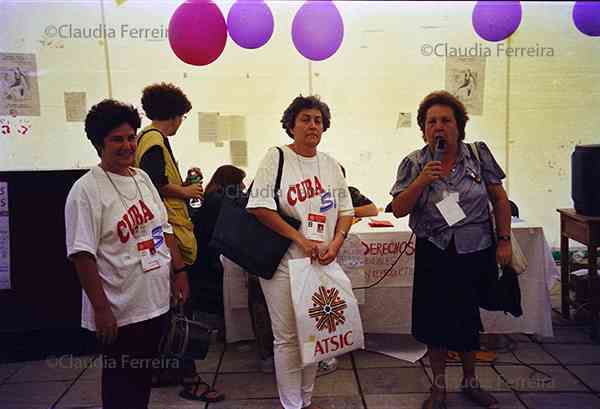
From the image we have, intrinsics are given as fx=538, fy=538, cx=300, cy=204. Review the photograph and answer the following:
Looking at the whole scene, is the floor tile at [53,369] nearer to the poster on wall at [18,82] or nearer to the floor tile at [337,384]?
the floor tile at [337,384]

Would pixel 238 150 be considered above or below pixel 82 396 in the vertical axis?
above

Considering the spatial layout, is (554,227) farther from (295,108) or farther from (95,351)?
(95,351)

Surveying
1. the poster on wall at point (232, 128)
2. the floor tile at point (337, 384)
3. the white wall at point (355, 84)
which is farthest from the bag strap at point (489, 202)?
the poster on wall at point (232, 128)

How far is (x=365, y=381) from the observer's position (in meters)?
3.09

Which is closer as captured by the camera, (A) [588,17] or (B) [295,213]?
(B) [295,213]

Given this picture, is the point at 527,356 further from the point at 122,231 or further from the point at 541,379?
the point at 122,231

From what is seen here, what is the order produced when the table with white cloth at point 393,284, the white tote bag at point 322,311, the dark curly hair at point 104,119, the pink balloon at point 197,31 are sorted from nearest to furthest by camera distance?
the dark curly hair at point 104,119 < the white tote bag at point 322,311 < the table with white cloth at point 393,284 < the pink balloon at point 197,31

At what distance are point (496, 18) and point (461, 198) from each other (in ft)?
3.95

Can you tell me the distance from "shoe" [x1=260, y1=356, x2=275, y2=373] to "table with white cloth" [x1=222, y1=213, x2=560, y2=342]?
12.3 inches

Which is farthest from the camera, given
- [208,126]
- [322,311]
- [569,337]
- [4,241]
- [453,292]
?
[208,126]

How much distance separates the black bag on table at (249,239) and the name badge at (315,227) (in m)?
0.06

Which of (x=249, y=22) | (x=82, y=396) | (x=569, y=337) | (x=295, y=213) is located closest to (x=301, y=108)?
(x=295, y=213)

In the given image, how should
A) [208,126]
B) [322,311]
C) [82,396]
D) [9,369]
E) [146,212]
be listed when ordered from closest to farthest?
1. [146,212]
2. [322,311]
3. [82,396]
4. [9,369]
5. [208,126]

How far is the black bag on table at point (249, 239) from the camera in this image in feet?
8.19
